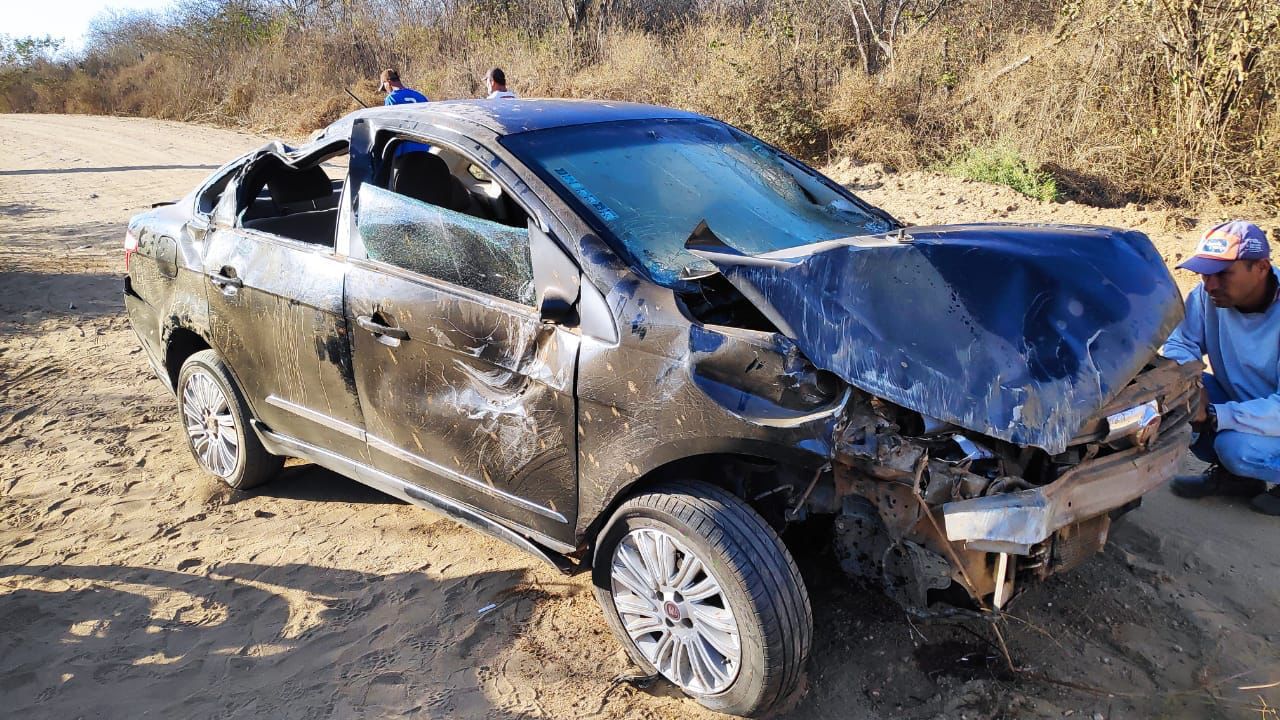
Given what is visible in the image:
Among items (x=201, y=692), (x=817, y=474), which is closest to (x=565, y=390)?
(x=817, y=474)

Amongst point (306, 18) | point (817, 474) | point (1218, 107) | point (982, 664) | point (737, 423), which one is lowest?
point (982, 664)

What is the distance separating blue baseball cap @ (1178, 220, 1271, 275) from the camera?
144 inches

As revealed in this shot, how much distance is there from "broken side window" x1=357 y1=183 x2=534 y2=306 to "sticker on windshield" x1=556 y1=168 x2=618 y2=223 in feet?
0.77

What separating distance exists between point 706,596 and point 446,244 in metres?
1.59

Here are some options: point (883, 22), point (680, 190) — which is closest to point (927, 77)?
point (883, 22)

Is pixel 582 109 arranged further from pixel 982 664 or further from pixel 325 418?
pixel 982 664

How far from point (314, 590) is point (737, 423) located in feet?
6.90

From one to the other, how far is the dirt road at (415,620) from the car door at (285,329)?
0.59 meters

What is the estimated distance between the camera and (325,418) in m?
3.75

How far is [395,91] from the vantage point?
9250mm

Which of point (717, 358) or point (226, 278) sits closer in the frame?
point (717, 358)

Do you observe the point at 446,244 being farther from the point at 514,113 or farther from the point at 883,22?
the point at 883,22

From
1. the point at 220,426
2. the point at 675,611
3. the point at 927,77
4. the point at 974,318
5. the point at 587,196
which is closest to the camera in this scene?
the point at 974,318

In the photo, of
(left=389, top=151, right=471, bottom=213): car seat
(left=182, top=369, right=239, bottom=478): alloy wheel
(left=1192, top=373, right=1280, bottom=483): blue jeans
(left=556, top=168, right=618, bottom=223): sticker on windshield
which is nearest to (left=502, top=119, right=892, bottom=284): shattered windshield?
(left=556, top=168, right=618, bottom=223): sticker on windshield
